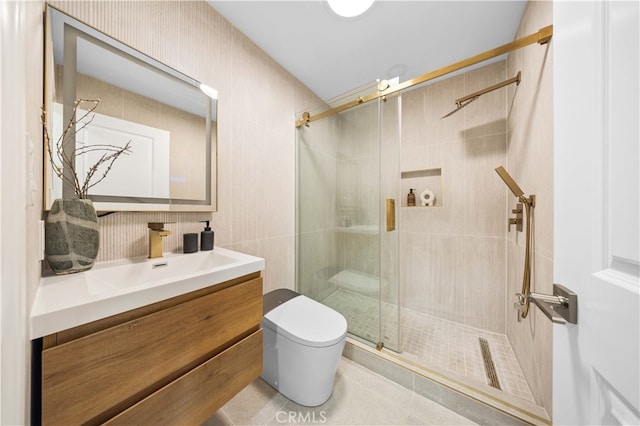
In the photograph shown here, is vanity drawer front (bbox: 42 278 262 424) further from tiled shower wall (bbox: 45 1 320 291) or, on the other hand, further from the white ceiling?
the white ceiling

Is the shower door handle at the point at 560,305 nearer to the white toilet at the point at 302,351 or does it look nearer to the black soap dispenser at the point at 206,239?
the white toilet at the point at 302,351

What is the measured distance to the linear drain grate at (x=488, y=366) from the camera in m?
1.18

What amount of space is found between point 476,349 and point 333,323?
46.2 inches

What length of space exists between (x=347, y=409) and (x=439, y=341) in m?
0.91

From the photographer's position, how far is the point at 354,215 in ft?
5.20

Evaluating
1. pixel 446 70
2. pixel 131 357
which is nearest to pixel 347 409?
pixel 131 357

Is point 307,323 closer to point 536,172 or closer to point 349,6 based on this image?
point 536,172

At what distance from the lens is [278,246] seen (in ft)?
5.35

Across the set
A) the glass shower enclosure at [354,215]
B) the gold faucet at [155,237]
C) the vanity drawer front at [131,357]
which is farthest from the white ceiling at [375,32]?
the vanity drawer front at [131,357]

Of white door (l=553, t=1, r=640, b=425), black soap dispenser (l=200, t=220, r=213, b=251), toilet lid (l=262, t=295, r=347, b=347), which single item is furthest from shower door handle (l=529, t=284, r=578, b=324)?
black soap dispenser (l=200, t=220, r=213, b=251)

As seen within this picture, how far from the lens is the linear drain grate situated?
3.88 feet

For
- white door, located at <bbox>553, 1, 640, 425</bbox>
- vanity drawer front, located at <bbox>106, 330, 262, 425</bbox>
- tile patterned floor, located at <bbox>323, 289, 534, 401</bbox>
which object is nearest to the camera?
white door, located at <bbox>553, 1, 640, 425</bbox>

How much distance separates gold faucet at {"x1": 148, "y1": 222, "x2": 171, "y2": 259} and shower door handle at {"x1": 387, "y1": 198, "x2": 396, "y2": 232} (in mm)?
1262

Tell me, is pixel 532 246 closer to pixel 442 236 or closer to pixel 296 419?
pixel 442 236
